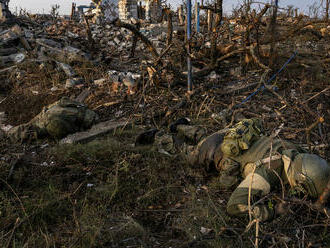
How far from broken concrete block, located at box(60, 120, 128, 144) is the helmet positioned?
245 centimetres

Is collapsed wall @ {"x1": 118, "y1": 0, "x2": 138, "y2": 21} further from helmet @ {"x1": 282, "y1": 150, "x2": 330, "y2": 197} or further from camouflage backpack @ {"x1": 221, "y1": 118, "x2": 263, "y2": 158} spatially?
helmet @ {"x1": 282, "y1": 150, "x2": 330, "y2": 197}

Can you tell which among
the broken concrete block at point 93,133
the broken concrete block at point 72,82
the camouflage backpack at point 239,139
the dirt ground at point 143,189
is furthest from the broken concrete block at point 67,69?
the camouflage backpack at point 239,139

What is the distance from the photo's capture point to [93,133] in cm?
386

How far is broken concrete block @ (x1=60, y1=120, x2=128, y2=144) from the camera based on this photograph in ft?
12.1

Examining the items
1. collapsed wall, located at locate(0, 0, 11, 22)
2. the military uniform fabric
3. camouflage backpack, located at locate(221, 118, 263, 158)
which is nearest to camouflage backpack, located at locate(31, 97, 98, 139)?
the military uniform fabric

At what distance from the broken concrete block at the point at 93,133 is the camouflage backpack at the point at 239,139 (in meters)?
1.91

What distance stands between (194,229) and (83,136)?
2446 mm

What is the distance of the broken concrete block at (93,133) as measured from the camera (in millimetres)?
3680

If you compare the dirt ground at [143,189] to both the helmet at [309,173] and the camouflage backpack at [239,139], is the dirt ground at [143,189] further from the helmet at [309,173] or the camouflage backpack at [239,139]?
the camouflage backpack at [239,139]

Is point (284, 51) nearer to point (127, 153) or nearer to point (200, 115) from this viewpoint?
point (200, 115)

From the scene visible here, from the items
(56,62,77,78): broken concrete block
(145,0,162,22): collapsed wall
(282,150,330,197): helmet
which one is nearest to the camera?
(282,150,330,197): helmet

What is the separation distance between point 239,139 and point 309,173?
0.60m

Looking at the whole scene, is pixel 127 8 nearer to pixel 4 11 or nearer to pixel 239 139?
pixel 4 11

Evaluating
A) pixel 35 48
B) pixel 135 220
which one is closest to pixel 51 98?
pixel 35 48
